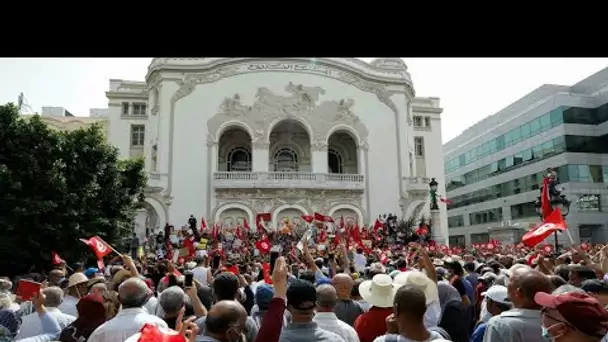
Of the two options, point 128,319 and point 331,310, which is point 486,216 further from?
point 128,319

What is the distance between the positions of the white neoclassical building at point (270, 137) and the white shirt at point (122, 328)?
32564mm

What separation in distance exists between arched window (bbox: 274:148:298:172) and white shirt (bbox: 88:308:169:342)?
3675 cm

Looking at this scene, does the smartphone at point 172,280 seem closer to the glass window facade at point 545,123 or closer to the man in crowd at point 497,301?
the man in crowd at point 497,301

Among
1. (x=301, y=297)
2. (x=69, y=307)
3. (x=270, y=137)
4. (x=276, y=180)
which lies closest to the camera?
(x=301, y=297)

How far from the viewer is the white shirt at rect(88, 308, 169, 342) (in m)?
4.00

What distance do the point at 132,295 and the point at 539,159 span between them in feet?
158

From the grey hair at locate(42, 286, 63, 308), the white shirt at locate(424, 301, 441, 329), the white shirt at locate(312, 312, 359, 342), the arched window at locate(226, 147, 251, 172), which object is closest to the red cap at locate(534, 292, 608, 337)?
the white shirt at locate(312, 312, 359, 342)

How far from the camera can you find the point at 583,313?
2588mm

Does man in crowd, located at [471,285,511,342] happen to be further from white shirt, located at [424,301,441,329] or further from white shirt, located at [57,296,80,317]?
white shirt, located at [57,296,80,317]

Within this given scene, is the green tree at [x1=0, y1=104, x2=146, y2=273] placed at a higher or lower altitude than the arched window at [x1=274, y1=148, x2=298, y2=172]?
lower

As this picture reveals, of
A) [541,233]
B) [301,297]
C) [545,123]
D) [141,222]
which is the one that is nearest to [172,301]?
[301,297]

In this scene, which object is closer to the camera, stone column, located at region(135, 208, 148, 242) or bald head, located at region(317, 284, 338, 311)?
bald head, located at region(317, 284, 338, 311)

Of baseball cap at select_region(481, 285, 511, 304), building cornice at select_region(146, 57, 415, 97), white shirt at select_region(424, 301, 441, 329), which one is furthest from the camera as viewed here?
building cornice at select_region(146, 57, 415, 97)

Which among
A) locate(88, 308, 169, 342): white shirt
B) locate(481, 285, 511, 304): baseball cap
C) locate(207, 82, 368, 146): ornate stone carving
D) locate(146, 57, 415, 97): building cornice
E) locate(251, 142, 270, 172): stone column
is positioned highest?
locate(146, 57, 415, 97): building cornice
